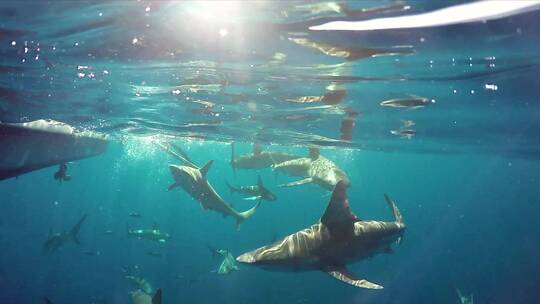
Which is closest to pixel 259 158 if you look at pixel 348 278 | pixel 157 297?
pixel 157 297

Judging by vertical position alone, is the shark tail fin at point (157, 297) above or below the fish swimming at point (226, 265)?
above

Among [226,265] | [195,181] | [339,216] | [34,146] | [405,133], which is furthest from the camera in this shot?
[405,133]

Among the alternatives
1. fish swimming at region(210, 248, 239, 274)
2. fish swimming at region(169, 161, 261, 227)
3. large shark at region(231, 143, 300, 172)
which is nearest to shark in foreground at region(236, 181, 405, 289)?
fish swimming at region(169, 161, 261, 227)

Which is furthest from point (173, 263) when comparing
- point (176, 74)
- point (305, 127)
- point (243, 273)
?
point (176, 74)

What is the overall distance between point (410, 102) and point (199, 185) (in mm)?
8591

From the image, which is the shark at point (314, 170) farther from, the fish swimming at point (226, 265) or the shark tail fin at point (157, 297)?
the shark tail fin at point (157, 297)

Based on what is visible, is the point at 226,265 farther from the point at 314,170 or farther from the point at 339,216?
the point at 339,216

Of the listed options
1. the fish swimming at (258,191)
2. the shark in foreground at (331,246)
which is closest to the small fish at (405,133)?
the fish swimming at (258,191)

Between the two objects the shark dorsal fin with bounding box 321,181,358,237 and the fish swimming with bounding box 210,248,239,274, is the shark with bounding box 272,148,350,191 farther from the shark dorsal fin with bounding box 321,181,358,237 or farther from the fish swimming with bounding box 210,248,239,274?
the shark dorsal fin with bounding box 321,181,358,237

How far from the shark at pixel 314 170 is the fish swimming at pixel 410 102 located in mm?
3313

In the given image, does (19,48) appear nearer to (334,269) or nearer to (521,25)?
(334,269)

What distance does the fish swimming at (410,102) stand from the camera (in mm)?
14880

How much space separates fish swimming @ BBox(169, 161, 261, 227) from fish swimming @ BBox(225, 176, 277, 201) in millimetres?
1359

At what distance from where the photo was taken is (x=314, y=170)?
16.6 metres
